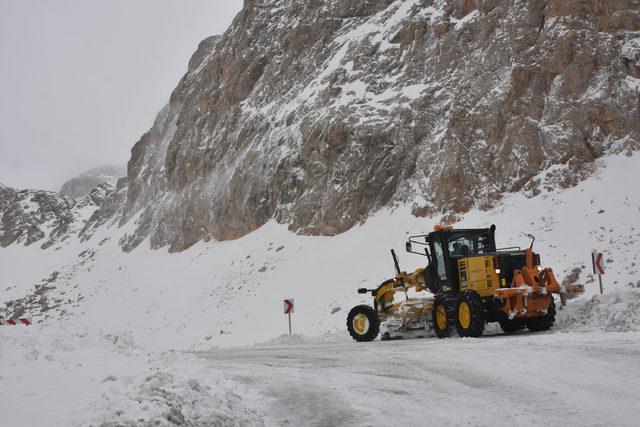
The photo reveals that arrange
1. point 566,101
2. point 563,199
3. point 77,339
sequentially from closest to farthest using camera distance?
point 77,339, point 563,199, point 566,101

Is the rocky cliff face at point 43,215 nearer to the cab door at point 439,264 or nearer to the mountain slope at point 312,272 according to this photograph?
the mountain slope at point 312,272

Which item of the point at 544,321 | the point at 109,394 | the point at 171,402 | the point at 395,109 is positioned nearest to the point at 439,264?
the point at 544,321

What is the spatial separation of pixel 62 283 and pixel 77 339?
A: 49205 mm

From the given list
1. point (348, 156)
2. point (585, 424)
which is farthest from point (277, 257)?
point (585, 424)

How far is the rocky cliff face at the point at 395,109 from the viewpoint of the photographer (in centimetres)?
2306

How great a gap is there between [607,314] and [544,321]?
161 centimetres

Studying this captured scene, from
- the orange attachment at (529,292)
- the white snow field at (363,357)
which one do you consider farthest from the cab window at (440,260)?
the orange attachment at (529,292)

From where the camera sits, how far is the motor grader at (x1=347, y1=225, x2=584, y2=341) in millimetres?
11938

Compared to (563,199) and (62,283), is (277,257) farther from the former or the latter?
(62,283)

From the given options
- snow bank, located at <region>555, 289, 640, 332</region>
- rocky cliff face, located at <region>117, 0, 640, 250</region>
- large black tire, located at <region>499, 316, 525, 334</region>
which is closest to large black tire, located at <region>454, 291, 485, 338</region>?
large black tire, located at <region>499, 316, 525, 334</region>

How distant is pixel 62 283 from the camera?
56.1 meters

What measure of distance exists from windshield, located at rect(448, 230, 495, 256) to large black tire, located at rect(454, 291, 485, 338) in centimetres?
191

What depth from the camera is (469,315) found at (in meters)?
12.0

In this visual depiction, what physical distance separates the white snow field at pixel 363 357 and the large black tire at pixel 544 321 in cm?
30
